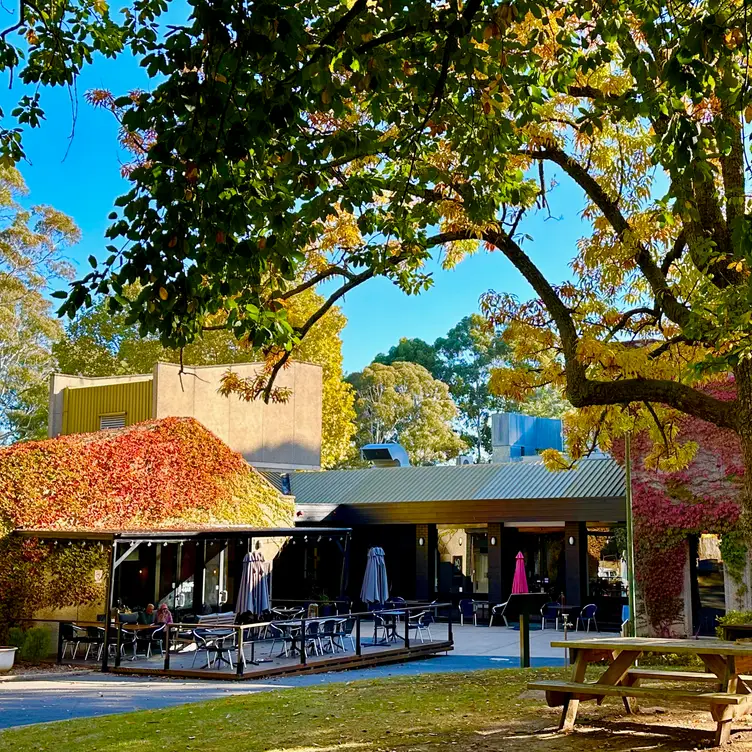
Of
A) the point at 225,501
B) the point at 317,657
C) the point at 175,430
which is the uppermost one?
the point at 175,430

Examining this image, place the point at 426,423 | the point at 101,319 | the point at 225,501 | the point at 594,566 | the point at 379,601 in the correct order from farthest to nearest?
the point at 426,423 → the point at 101,319 → the point at 594,566 → the point at 225,501 → the point at 379,601

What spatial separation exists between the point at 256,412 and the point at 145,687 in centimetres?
1628

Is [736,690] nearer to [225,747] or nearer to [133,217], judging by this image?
[225,747]

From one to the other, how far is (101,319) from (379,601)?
1081 inches

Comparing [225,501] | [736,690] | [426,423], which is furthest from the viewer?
[426,423]

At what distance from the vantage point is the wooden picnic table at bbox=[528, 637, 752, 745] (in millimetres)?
6914

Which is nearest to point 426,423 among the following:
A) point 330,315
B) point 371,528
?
point 330,315

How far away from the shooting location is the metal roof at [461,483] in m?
25.6

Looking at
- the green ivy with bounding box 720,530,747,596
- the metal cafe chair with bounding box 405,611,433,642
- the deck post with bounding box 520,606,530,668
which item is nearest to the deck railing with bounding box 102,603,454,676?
the metal cafe chair with bounding box 405,611,433,642

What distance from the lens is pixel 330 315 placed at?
4150 cm

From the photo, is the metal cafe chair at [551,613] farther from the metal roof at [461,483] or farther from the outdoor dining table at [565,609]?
the metal roof at [461,483]

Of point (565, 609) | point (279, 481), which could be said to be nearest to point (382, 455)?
point (279, 481)

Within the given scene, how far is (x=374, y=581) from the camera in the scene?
69.6 ft

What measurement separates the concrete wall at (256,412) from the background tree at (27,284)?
10450 mm
